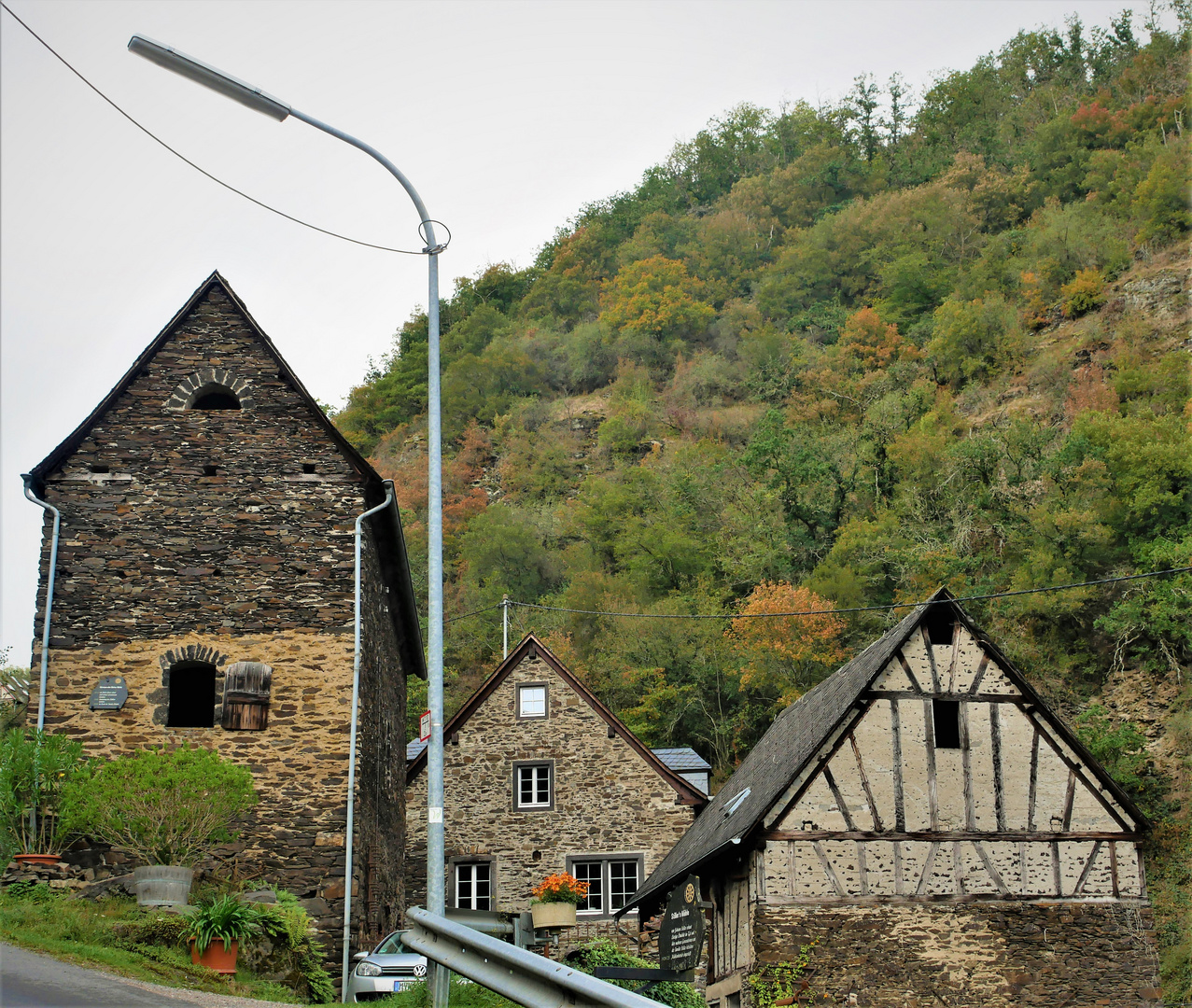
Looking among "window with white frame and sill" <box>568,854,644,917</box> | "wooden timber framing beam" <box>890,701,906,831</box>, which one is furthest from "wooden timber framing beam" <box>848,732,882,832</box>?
"window with white frame and sill" <box>568,854,644,917</box>

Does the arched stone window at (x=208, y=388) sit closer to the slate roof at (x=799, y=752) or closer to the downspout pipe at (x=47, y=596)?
the downspout pipe at (x=47, y=596)

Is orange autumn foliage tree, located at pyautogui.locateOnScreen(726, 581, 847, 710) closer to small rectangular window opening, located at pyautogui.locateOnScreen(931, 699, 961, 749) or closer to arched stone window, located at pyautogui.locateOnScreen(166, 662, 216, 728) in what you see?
small rectangular window opening, located at pyautogui.locateOnScreen(931, 699, 961, 749)

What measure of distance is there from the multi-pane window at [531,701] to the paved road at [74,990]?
1711 cm

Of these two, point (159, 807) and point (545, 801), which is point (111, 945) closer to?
point (159, 807)

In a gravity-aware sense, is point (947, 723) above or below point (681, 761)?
above

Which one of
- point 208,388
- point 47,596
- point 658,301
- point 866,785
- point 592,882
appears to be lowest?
point 592,882

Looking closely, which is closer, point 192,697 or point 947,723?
point 947,723

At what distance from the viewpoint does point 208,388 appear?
17.1 meters

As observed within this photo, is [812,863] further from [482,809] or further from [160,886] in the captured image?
[482,809]

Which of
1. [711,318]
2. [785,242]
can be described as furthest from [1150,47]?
[711,318]

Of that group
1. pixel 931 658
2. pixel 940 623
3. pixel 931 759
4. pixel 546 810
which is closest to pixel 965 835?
pixel 931 759

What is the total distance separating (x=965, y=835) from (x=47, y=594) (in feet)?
43.0

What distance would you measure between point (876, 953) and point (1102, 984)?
128 inches

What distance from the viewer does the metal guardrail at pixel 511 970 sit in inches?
209
